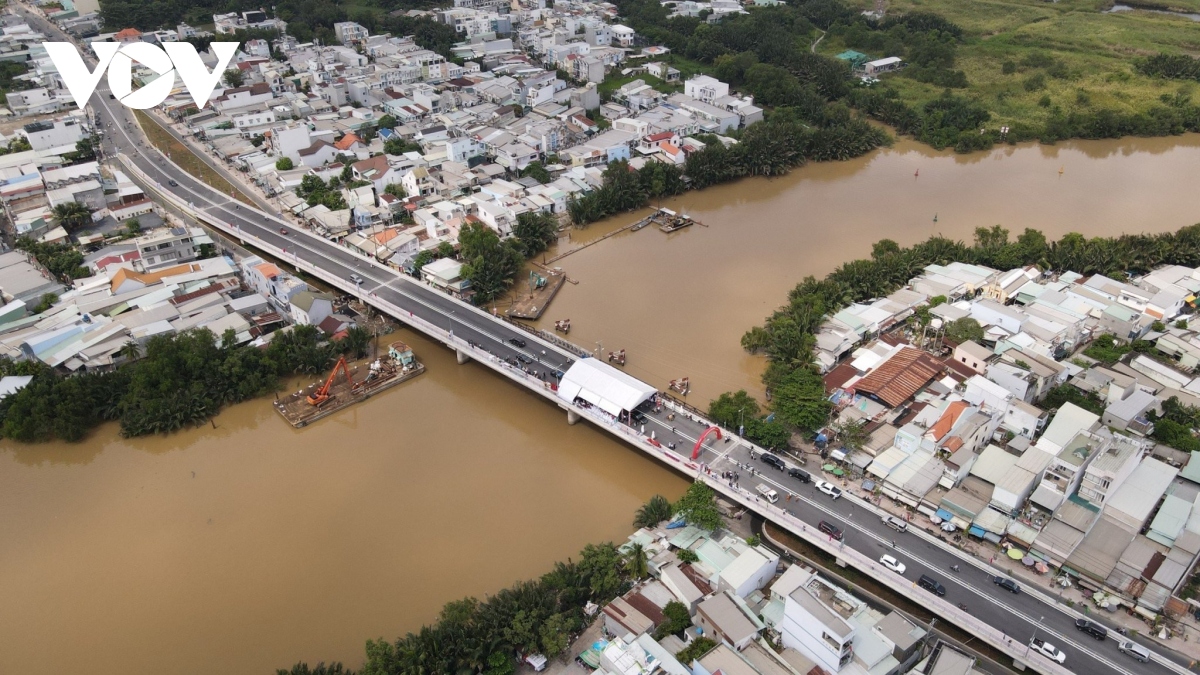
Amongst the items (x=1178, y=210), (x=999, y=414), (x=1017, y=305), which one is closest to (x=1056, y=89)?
(x=1178, y=210)

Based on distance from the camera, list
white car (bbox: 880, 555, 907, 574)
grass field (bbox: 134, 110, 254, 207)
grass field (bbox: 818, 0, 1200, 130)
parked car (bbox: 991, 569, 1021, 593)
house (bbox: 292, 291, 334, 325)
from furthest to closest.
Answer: grass field (bbox: 818, 0, 1200, 130)
grass field (bbox: 134, 110, 254, 207)
house (bbox: 292, 291, 334, 325)
white car (bbox: 880, 555, 907, 574)
parked car (bbox: 991, 569, 1021, 593)

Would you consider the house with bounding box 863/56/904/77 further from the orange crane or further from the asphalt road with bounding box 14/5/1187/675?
the orange crane

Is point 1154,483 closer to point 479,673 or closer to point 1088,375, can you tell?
point 1088,375

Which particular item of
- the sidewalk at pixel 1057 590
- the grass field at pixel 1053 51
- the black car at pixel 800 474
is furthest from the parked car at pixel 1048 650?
the grass field at pixel 1053 51

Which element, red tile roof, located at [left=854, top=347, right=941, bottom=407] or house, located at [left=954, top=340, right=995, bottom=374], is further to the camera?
house, located at [left=954, top=340, right=995, bottom=374]

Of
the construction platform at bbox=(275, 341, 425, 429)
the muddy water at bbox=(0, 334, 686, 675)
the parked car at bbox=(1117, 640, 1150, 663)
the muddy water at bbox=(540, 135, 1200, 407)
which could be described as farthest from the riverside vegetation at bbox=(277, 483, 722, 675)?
the construction platform at bbox=(275, 341, 425, 429)

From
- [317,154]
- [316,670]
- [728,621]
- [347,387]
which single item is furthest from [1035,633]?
[317,154]

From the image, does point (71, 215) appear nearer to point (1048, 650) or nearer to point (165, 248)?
point (165, 248)

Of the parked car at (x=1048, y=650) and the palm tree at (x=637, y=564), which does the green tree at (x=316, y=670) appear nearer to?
the palm tree at (x=637, y=564)
